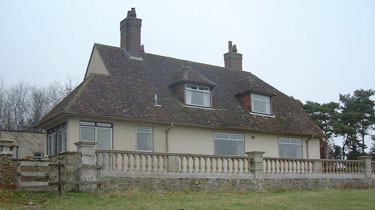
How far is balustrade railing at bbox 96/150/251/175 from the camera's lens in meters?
17.2

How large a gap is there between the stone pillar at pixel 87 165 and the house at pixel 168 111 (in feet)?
13.1

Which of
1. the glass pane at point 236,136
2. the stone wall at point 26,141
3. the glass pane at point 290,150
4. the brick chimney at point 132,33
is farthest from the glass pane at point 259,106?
the stone wall at point 26,141

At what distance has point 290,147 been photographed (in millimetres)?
28609

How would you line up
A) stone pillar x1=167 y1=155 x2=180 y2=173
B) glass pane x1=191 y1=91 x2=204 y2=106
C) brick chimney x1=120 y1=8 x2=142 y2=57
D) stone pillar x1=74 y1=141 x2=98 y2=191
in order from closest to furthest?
stone pillar x1=74 y1=141 x2=98 y2=191
stone pillar x1=167 y1=155 x2=180 y2=173
glass pane x1=191 y1=91 x2=204 y2=106
brick chimney x1=120 y1=8 x2=142 y2=57

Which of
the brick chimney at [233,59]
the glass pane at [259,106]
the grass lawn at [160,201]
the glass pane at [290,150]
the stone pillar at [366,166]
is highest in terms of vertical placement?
the brick chimney at [233,59]

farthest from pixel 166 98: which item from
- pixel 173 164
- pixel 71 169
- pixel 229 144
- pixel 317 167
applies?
pixel 71 169

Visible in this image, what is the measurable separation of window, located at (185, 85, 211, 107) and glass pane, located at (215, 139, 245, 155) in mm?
2305

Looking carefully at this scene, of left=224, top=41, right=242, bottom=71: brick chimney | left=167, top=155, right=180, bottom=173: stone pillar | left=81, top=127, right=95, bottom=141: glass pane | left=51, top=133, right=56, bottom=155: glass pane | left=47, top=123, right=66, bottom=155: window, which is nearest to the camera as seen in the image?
left=167, top=155, right=180, bottom=173: stone pillar

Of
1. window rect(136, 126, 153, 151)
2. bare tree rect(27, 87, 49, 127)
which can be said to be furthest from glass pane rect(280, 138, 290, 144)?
bare tree rect(27, 87, 49, 127)

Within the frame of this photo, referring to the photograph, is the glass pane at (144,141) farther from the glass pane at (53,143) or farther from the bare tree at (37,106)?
the bare tree at (37,106)

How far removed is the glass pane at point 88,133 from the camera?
2123 cm

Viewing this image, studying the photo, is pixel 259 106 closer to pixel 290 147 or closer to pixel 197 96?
pixel 290 147

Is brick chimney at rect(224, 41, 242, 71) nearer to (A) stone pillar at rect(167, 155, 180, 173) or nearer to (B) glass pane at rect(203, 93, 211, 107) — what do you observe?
(B) glass pane at rect(203, 93, 211, 107)

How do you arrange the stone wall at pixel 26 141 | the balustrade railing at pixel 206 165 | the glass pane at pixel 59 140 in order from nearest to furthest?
the balustrade railing at pixel 206 165
the glass pane at pixel 59 140
the stone wall at pixel 26 141
